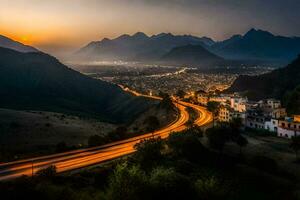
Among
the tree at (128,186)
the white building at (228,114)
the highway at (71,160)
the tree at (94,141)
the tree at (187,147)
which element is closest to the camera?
the tree at (128,186)

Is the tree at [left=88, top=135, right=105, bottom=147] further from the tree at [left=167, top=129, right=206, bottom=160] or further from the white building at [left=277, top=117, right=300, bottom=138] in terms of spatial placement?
the white building at [left=277, top=117, right=300, bottom=138]

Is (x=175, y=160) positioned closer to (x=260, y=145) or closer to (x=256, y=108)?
(x=260, y=145)

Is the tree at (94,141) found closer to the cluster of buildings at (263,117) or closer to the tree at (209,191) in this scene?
the tree at (209,191)

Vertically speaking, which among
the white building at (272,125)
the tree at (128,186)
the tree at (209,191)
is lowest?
the white building at (272,125)

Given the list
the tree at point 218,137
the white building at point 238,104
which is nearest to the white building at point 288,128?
the white building at point 238,104

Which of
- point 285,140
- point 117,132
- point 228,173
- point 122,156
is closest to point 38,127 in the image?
point 117,132

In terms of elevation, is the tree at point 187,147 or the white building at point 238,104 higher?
the white building at point 238,104

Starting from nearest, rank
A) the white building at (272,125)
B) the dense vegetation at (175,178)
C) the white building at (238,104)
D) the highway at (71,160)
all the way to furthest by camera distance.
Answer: the dense vegetation at (175,178) → the highway at (71,160) → the white building at (272,125) → the white building at (238,104)
